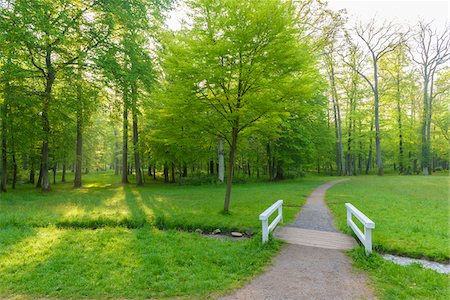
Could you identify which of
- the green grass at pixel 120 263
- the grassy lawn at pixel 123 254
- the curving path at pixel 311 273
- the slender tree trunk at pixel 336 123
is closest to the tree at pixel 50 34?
the grassy lawn at pixel 123 254

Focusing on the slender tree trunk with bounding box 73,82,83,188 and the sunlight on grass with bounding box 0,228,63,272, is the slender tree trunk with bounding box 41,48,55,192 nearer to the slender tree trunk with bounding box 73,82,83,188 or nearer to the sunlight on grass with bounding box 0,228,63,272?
the slender tree trunk with bounding box 73,82,83,188

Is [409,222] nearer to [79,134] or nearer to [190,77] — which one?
[190,77]

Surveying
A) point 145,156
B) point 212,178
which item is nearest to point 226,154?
point 212,178

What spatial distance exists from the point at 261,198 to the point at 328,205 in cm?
301

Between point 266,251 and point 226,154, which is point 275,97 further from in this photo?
point 226,154

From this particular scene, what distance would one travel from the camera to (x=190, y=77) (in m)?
8.22

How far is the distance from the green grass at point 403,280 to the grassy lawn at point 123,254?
1.94 meters

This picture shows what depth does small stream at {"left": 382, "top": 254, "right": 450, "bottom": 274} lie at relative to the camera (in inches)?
194

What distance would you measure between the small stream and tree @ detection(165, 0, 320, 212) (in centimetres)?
482

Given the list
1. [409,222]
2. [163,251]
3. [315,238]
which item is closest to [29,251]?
[163,251]

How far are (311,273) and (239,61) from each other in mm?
6361

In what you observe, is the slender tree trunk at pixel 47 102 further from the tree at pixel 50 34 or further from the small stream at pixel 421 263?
the small stream at pixel 421 263

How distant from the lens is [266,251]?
5652mm

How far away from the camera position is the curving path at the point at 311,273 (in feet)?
13.1
